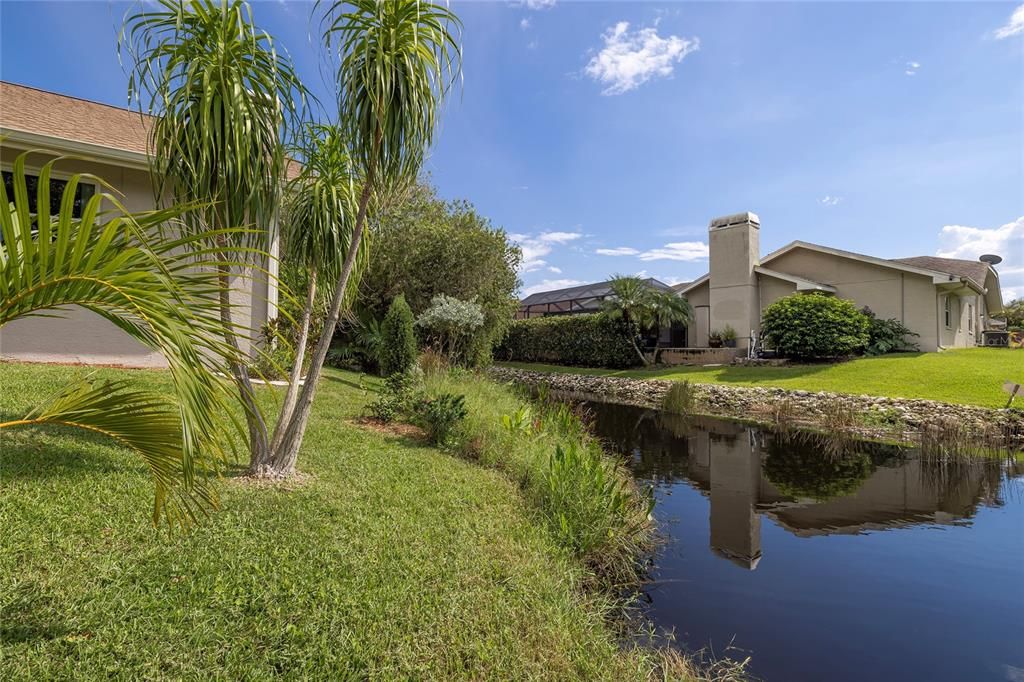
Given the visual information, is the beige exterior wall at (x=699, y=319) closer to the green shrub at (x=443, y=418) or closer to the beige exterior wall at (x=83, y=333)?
the green shrub at (x=443, y=418)

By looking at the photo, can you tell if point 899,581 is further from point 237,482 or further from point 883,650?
point 237,482

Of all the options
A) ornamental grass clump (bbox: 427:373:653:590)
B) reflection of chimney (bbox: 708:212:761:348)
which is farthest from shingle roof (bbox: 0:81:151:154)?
reflection of chimney (bbox: 708:212:761:348)

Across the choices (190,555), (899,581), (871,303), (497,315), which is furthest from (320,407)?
(871,303)

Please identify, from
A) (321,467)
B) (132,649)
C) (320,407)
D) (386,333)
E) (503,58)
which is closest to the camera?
(132,649)

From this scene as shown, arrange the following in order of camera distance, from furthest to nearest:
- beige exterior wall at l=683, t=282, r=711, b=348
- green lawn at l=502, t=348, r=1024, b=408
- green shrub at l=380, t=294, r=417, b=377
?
beige exterior wall at l=683, t=282, r=711, b=348 → green shrub at l=380, t=294, r=417, b=377 → green lawn at l=502, t=348, r=1024, b=408

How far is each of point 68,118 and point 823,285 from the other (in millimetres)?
24563

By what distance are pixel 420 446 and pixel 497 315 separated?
12.6 metres

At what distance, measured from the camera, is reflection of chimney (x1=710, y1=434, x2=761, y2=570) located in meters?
5.46

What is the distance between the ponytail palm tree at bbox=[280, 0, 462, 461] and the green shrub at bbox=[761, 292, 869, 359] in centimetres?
1726

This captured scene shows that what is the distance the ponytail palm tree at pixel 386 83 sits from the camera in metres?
4.41

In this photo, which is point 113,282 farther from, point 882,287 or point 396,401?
point 882,287

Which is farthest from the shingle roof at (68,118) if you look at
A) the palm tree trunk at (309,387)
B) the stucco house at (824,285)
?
the stucco house at (824,285)

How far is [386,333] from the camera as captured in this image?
13836 mm

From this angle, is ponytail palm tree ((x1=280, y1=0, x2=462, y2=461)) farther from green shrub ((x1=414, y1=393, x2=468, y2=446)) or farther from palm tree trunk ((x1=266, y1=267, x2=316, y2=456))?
green shrub ((x1=414, y1=393, x2=468, y2=446))
